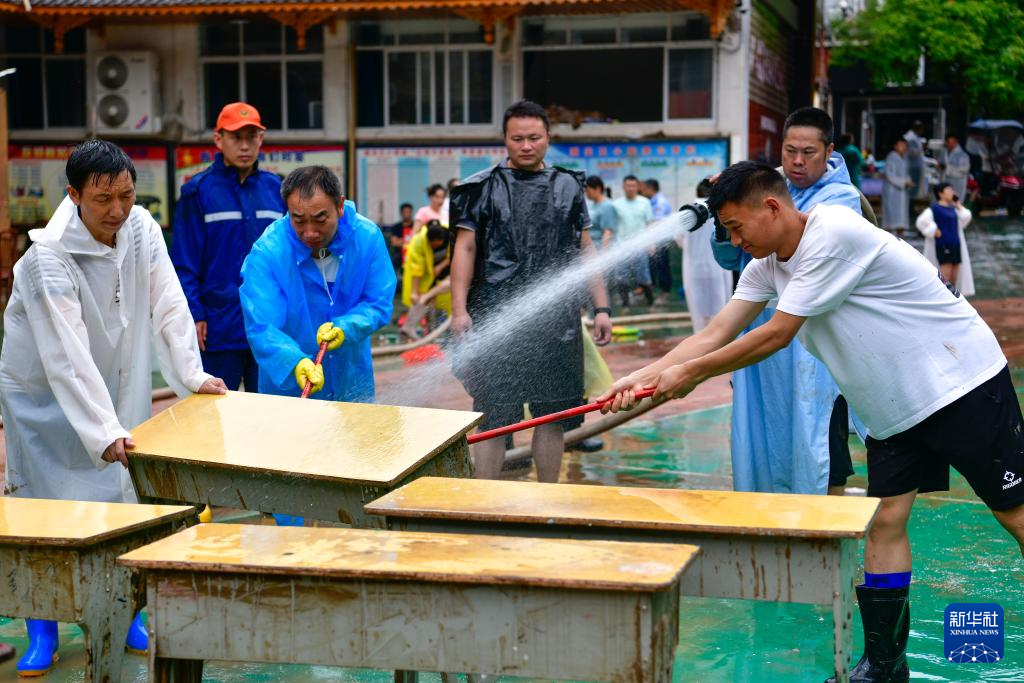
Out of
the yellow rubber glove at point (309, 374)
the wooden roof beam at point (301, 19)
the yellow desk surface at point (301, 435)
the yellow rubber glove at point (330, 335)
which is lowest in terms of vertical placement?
the yellow desk surface at point (301, 435)

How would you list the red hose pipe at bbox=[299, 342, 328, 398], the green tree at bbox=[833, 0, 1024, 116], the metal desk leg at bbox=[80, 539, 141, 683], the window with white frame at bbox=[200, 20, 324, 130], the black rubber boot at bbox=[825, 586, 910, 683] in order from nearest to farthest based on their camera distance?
the metal desk leg at bbox=[80, 539, 141, 683], the black rubber boot at bbox=[825, 586, 910, 683], the red hose pipe at bbox=[299, 342, 328, 398], the window with white frame at bbox=[200, 20, 324, 130], the green tree at bbox=[833, 0, 1024, 116]

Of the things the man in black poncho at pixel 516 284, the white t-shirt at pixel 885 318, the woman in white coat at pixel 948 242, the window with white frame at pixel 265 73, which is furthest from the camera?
the window with white frame at pixel 265 73

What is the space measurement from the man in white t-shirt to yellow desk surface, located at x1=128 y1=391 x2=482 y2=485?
2.27ft

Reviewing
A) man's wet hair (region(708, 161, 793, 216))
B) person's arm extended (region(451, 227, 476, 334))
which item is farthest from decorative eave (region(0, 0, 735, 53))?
man's wet hair (region(708, 161, 793, 216))

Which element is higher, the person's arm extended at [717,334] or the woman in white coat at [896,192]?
the woman in white coat at [896,192]

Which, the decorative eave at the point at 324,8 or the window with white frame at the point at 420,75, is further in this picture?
the window with white frame at the point at 420,75

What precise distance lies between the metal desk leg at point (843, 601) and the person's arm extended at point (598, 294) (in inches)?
117

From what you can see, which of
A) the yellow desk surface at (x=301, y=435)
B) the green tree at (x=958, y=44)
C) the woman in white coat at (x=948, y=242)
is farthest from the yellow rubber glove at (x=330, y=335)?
the green tree at (x=958, y=44)

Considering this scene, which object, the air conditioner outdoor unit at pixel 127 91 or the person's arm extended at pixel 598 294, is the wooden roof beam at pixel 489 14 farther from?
the person's arm extended at pixel 598 294

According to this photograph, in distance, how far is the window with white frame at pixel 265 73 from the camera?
2070 cm

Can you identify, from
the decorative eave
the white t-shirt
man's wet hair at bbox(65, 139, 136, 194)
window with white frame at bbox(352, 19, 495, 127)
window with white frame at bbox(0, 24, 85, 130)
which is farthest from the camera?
window with white frame at bbox(0, 24, 85, 130)

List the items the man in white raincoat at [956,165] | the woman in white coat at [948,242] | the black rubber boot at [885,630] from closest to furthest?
1. the black rubber boot at [885,630]
2. the woman in white coat at [948,242]
3. the man in white raincoat at [956,165]

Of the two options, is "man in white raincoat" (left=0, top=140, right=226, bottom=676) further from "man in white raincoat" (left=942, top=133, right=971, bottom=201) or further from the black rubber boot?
"man in white raincoat" (left=942, top=133, right=971, bottom=201)

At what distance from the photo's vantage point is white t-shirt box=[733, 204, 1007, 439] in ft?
13.3
